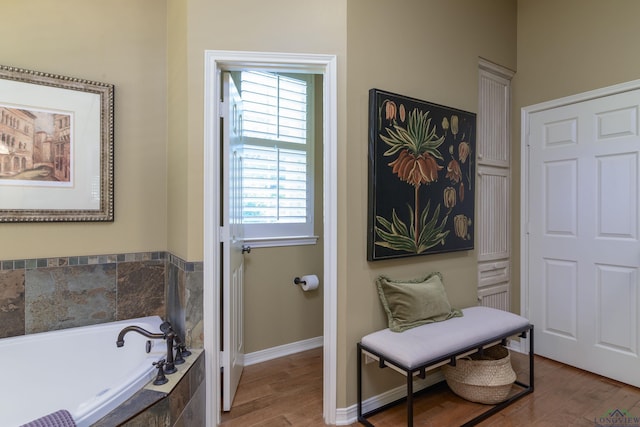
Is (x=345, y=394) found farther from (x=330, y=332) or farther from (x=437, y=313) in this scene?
(x=437, y=313)

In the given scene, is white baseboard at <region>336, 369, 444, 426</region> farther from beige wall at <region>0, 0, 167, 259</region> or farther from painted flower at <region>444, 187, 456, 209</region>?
beige wall at <region>0, 0, 167, 259</region>

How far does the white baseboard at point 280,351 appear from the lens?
2.62 metres

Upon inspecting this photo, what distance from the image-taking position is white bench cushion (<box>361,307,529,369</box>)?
1686mm

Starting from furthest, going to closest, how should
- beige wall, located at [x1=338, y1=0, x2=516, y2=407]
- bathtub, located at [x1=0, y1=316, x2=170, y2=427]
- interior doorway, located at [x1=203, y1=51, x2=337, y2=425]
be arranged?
beige wall, located at [x1=338, y1=0, x2=516, y2=407]
interior doorway, located at [x1=203, y1=51, x2=337, y2=425]
bathtub, located at [x1=0, y1=316, x2=170, y2=427]

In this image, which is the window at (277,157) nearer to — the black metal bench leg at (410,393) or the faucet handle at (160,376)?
the faucet handle at (160,376)

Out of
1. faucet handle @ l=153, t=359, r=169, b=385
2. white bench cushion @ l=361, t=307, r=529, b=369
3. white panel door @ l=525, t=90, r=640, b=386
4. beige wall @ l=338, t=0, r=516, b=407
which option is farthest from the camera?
white panel door @ l=525, t=90, r=640, b=386

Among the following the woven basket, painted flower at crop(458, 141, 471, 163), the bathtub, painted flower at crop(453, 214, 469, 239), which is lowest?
the woven basket

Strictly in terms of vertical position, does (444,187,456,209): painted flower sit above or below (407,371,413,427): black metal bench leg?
above

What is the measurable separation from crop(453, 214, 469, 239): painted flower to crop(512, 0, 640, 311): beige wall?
82cm

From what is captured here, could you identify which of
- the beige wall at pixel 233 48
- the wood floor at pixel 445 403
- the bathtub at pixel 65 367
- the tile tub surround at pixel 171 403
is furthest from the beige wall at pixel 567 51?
the bathtub at pixel 65 367

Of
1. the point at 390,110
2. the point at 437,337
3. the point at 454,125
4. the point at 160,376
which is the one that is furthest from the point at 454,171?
the point at 160,376

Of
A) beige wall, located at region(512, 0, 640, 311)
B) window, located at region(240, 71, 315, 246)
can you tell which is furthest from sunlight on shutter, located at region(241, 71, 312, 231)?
beige wall, located at region(512, 0, 640, 311)

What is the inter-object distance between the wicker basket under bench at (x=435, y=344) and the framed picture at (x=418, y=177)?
1.52 feet

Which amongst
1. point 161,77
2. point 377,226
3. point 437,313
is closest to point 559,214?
point 437,313
